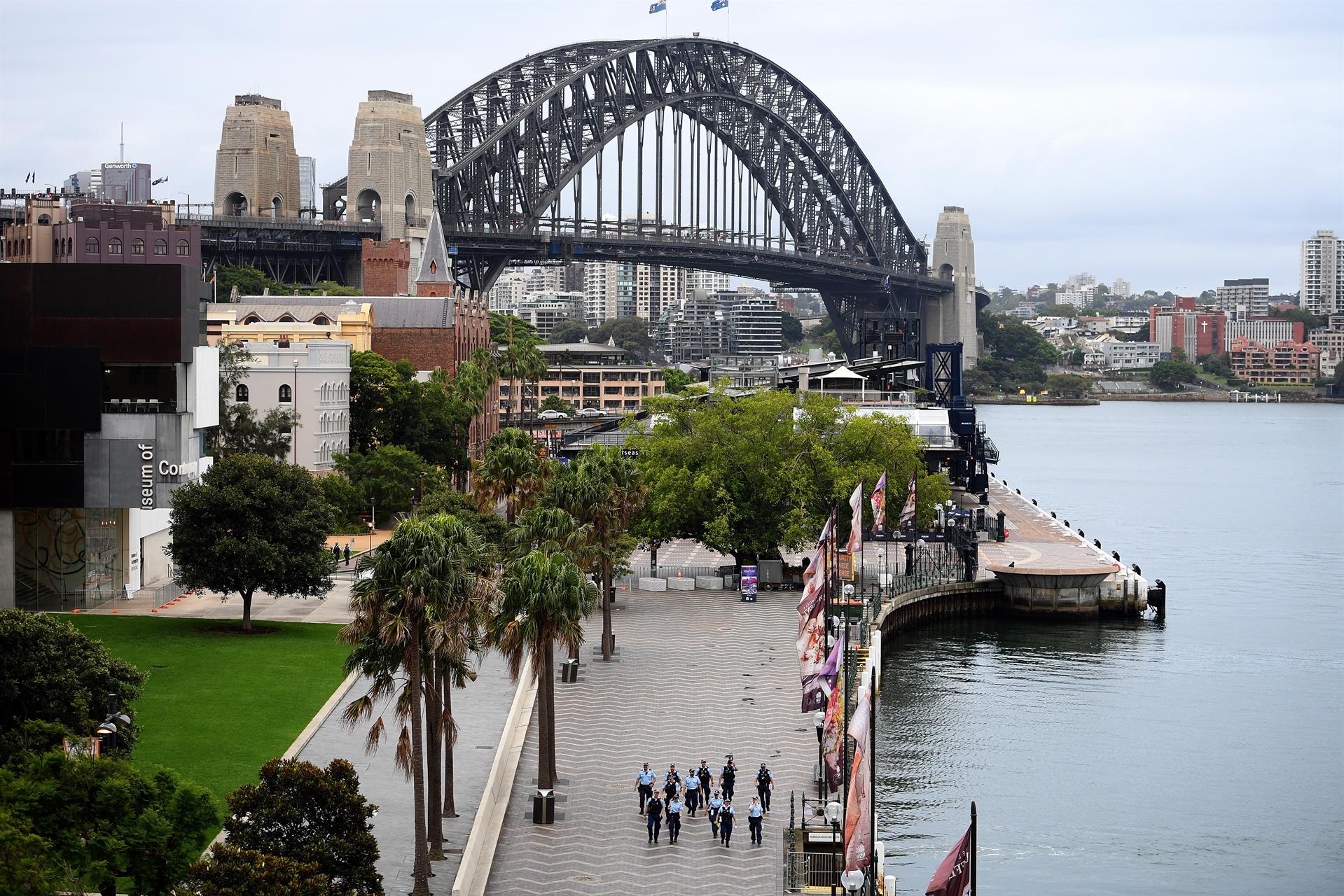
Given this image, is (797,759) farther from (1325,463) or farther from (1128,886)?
(1325,463)

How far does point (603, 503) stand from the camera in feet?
178

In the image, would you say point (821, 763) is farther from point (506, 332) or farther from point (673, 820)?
point (506, 332)

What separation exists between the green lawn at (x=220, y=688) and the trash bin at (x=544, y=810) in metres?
6.69

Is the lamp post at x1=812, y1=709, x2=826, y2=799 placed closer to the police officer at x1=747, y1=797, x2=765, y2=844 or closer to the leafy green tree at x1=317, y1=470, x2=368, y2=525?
the police officer at x1=747, y1=797, x2=765, y2=844

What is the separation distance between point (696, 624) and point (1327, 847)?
24675mm

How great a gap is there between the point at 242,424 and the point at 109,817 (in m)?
49.3

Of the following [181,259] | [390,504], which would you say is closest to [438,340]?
[181,259]

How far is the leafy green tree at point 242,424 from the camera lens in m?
78.5

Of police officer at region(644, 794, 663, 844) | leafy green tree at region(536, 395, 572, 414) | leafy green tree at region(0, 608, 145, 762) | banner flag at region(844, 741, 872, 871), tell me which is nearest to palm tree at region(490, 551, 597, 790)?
police officer at region(644, 794, 663, 844)

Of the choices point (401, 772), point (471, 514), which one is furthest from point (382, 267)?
point (401, 772)

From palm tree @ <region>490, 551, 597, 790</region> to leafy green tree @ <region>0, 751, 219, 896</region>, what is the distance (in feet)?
27.8

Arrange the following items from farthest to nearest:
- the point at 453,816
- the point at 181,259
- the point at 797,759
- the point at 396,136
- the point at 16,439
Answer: the point at 396,136
the point at 181,259
the point at 16,439
the point at 797,759
the point at 453,816

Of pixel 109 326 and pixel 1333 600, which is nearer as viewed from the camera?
pixel 109 326

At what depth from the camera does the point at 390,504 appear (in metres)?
83.4
